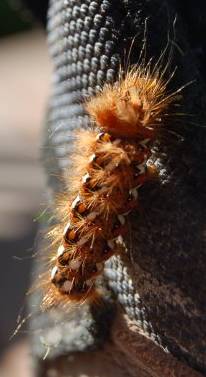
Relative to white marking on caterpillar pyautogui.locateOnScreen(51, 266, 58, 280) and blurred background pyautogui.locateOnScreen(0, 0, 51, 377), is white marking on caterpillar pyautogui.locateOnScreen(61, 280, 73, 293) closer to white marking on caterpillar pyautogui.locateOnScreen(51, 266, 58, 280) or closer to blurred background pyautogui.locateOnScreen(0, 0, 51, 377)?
white marking on caterpillar pyautogui.locateOnScreen(51, 266, 58, 280)

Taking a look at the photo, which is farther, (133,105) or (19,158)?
(19,158)

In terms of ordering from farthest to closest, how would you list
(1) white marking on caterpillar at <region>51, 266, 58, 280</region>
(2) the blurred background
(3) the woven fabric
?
(2) the blurred background
(1) white marking on caterpillar at <region>51, 266, 58, 280</region>
(3) the woven fabric

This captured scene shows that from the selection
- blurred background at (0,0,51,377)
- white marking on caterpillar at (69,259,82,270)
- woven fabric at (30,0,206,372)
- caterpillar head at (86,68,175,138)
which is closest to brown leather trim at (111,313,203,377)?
woven fabric at (30,0,206,372)

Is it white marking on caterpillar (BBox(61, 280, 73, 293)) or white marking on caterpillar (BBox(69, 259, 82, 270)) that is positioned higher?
white marking on caterpillar (BBox(69, 259, 82, 270))

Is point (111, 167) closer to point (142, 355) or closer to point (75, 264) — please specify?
point (75, 264)

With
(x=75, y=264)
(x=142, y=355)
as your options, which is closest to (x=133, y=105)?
(x=75, y=264)

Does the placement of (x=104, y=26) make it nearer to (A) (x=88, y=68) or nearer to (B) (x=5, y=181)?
(A) (x=88, y=68)

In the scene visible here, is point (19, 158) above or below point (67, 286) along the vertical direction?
below
